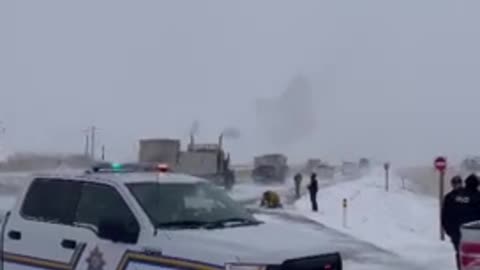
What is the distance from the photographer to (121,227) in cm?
861

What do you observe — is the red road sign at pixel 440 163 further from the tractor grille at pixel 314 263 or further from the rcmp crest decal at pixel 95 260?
the rcmp crest decal at pixel 95 260

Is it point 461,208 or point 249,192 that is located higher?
point 461,208

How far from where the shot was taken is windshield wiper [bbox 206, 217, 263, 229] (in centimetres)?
884

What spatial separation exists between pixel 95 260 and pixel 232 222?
1.29m

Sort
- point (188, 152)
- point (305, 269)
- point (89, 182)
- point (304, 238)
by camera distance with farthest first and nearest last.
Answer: point (188, 152)
point (89, 182)
point (304, 238)
point (305, 269)

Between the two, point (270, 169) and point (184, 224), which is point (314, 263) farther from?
point (270, 169)

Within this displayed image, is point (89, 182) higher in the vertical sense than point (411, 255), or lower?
higher

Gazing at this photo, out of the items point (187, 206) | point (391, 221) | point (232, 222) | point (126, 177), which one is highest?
point (126, 177)

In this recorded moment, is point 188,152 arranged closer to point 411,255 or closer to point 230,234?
point 411,255

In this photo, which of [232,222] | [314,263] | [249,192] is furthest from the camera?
[249,192]

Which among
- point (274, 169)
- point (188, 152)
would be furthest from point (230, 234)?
point (274, 169)

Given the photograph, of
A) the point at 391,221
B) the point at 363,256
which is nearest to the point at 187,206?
the point at 363,256

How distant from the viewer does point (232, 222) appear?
9109 millimetres

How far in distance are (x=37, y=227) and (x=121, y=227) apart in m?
1.39
